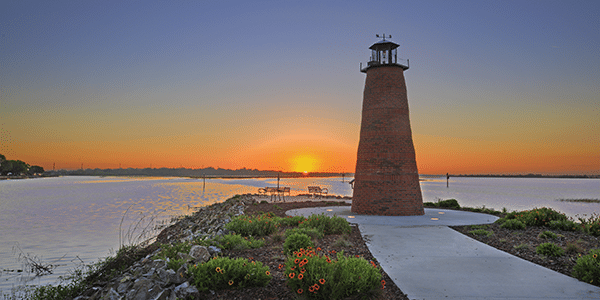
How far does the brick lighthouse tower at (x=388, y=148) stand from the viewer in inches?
582

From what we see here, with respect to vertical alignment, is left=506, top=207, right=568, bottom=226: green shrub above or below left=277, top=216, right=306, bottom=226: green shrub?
above

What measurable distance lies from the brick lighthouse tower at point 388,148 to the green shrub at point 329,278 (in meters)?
9.73

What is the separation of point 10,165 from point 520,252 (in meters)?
151

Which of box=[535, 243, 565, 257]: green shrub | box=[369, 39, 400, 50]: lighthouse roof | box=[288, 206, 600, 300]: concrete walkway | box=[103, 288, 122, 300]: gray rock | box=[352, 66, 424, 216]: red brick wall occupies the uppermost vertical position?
box=[369, 39, 400, 50]: lighthouse roof

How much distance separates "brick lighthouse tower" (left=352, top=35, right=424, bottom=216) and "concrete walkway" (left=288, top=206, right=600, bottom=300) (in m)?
4.08

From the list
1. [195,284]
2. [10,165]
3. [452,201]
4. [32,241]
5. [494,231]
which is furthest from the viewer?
[10,165]

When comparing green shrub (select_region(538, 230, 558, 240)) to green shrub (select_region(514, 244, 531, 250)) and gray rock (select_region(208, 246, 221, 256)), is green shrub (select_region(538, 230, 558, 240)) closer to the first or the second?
green shrub (select_region(514, 244, 531, 250))

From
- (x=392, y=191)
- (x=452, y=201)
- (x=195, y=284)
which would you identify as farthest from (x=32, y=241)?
(x=452, y=201)

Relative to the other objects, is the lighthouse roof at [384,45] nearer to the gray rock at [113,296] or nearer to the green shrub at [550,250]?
the green shrub at [550,250]

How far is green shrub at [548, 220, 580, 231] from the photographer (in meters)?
11.0

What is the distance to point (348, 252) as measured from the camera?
810 centimetres

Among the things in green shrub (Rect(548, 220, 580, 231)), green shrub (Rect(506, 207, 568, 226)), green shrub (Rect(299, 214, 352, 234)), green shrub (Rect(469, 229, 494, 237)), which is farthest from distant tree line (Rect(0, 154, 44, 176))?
green shrub (Rect(548, 220, 580, 231))

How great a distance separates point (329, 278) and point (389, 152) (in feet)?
34.7

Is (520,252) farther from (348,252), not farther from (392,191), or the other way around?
(392,191)
